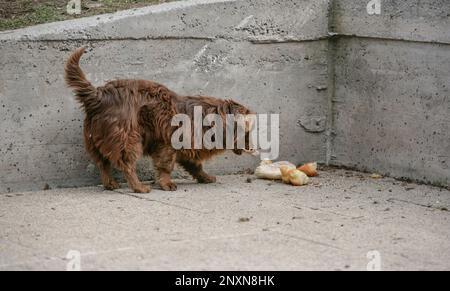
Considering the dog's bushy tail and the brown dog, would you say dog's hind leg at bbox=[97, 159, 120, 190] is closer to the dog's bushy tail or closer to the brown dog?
the brown dog

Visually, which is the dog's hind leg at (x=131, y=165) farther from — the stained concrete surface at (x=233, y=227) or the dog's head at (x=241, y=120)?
the dog's head at (x=241, y=120)

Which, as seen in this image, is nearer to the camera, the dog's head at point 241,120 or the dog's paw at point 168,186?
the dog's paw at point 168,186

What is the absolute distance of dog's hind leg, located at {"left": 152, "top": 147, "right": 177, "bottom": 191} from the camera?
7.52m

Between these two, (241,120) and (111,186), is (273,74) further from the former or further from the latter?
(111,186)

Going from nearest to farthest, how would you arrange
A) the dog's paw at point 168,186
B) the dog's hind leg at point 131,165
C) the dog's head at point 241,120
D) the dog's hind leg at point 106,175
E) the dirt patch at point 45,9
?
the dog's hind leg at point 131,165 < the dog's hind leg at point 106,175 < the dog's paw at point 168,186 < the dog's head at point 241,120 < the dirt patch at point 45,9

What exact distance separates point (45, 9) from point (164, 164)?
2.12 m

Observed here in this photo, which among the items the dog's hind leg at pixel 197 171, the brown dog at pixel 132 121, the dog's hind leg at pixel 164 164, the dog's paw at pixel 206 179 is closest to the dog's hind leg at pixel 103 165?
the brown dog at pixel 132 121

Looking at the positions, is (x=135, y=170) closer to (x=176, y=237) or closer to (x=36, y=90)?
(x=36, y=90)

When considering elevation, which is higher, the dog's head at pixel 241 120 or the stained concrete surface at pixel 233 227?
the dog's head at pixel 241 120

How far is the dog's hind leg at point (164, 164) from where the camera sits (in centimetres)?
752

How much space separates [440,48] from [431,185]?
4.12 feet

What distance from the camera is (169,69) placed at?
7.98 m

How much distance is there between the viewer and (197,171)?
7945mm

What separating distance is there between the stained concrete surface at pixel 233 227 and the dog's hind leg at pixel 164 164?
127 mm
